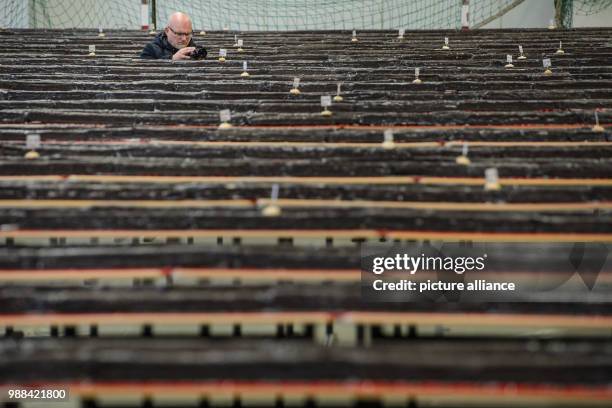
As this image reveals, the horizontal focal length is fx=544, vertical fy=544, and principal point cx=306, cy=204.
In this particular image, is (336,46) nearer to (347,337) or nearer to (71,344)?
(347,337)

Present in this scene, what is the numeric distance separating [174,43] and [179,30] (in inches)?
5.6

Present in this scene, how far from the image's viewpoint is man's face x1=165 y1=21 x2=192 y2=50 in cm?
407

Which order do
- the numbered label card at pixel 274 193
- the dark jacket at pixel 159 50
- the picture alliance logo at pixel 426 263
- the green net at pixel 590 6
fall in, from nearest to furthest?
the picture alliance logo at pixel 426 263 → the numbered label card at pixel 274 193 → the dark jacket at pixel 159 50 → the green net at pixel 590 6

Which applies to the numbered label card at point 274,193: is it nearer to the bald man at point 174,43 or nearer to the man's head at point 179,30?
the bald man at point 174,43

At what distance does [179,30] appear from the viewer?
4.10m

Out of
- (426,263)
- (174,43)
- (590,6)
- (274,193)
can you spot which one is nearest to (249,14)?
(174,43)

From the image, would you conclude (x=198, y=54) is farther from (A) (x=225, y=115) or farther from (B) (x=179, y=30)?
(A) (x=225, y=115)

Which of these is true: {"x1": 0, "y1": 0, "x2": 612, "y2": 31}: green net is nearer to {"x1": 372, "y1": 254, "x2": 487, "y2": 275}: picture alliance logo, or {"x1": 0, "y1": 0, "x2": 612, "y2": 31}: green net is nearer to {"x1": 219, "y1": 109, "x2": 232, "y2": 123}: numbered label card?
{"x1": 219, "y1": 109, "x2": 232, "y2": 123}: numbered label card

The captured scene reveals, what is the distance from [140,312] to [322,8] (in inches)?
294

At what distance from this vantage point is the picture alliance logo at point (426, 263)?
1650 mm

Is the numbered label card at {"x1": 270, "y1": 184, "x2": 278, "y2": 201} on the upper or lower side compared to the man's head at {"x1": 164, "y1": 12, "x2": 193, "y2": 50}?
lower

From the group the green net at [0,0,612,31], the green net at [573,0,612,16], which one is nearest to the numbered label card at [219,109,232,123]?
the green net at [0,0,612,31]

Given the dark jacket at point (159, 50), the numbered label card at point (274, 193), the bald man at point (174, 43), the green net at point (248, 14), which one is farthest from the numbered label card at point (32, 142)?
the green net at point (248, 14)

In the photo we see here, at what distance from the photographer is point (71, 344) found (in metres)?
1.38
